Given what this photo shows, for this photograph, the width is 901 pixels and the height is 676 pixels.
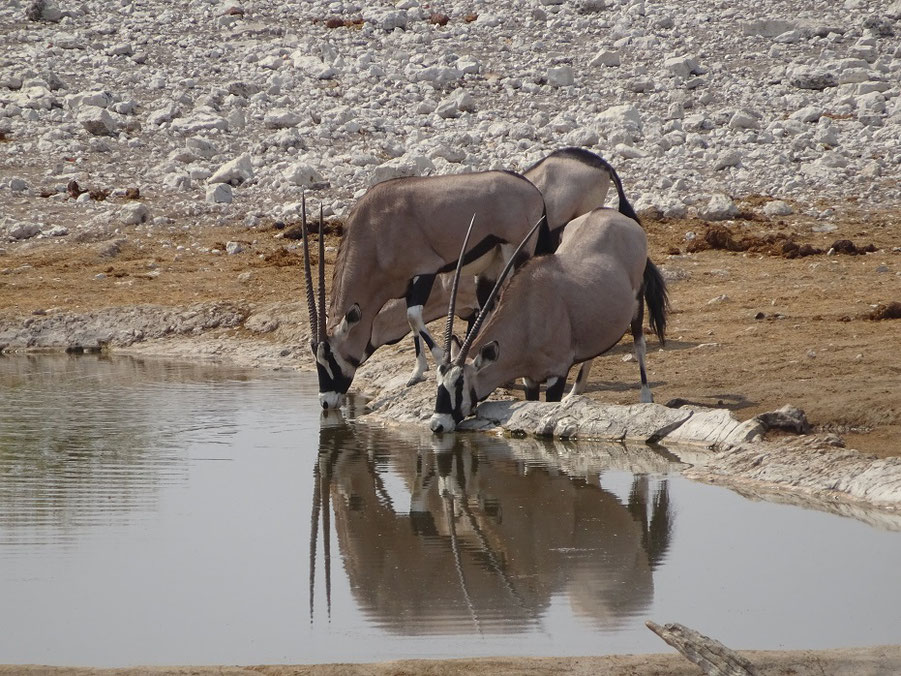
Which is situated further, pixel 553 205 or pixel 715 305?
pixel 715 305

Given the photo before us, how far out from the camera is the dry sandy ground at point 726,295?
9781mm

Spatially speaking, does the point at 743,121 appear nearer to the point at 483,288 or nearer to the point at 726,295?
the point at 726,295

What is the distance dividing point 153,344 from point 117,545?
306 inches

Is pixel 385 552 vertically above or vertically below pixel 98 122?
below

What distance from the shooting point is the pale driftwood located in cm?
423

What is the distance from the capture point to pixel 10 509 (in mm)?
7406

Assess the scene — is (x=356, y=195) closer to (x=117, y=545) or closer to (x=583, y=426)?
(x=583, y=426)

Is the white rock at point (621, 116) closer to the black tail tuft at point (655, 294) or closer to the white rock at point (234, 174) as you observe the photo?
the white rock at point (234, 174)

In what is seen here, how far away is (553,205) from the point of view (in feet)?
39.0

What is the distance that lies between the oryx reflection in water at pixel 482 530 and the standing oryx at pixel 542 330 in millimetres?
401

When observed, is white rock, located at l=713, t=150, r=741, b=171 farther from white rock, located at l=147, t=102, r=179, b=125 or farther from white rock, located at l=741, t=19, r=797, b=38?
white rock, located at l=147, t=102, r=179, b=125

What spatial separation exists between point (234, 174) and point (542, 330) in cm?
1115

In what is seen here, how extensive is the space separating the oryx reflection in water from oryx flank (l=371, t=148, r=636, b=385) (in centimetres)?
228

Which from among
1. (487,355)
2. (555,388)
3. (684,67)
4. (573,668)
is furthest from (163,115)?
(573,668)
